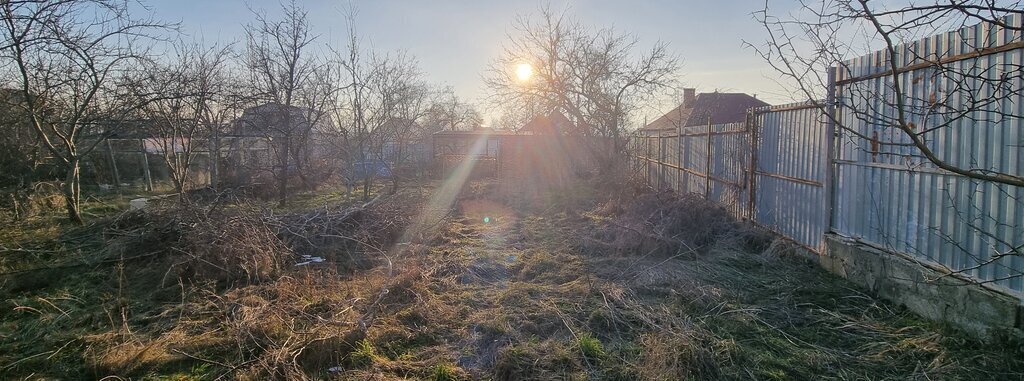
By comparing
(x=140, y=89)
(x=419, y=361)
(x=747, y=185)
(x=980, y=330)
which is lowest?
(x=419, y=361)

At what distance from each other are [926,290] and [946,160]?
37.9 inches

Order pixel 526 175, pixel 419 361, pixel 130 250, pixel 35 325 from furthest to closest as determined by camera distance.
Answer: pixel 526 175 < pixel 130 250 < pixel 35 325 < pixel 419 361

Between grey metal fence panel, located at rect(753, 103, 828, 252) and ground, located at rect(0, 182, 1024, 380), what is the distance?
0.33 meters

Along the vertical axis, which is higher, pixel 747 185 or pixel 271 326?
pixel 747 185

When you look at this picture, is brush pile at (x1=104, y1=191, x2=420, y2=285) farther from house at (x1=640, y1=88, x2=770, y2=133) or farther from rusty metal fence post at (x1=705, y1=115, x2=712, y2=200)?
house at (x1=640, y1=88, x2=770, y2=133)

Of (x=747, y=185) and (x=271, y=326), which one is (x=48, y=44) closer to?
(x=271, y=326)

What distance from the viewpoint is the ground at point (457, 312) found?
135 inches

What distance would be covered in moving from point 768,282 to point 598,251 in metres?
2.20

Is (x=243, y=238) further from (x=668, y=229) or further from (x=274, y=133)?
(x=274, y=133)

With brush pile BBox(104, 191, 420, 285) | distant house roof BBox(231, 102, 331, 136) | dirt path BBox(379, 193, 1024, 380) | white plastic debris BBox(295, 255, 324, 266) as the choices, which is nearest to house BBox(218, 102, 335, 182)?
distant house roof BBox(231, 102, 331, 136)

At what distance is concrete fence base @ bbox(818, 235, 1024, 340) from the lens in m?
3.23

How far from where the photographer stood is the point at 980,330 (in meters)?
3.41

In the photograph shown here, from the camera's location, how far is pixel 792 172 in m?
6.13

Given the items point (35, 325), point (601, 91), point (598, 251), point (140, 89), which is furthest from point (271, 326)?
point (601, 91)
